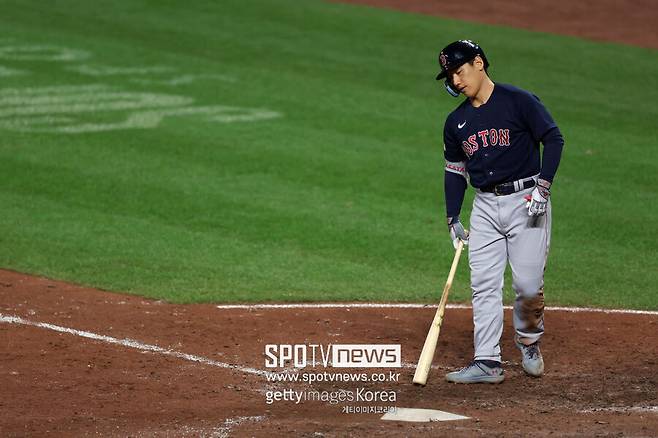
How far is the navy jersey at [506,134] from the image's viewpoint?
7016 mm

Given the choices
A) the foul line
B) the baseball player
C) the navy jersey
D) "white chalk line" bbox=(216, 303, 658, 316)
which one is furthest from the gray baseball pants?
"white chalk line" bbox=(216, 303, 658, 316)

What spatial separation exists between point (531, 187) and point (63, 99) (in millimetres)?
9176

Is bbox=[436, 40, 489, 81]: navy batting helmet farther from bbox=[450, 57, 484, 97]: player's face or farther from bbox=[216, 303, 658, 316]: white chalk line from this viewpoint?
bbox=[216, 303, 658, 316]: white chalk line

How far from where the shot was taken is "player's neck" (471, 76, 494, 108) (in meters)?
7.14

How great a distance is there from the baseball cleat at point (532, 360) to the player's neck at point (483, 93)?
1.46 m

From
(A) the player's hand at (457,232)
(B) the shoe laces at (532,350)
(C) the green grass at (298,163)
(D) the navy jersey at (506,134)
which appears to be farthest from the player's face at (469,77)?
(C) the green grass at (298,163)

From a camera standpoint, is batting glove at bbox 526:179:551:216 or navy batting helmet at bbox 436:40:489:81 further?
navy batting helmet at bbox 436:40:489:81

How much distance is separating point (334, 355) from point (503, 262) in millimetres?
1210

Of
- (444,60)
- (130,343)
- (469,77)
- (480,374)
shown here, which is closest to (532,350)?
(480,374)

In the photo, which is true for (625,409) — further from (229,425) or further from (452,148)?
(229,425)

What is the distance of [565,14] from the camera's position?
20.1 metres

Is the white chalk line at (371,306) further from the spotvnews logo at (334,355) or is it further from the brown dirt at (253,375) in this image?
the spotvnews logo at (334,355)

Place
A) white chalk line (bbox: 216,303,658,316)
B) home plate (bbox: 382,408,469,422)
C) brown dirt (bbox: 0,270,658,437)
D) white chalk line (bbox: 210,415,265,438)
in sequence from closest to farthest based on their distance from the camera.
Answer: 1. white chalk line (bbox: 210,415,265,438)
2. brown dirt (bbox: 0,270,658,437)
3. home plate (bbox: 382,408,469,422)
4. white chalk line (bbox: 216,303,658,316)

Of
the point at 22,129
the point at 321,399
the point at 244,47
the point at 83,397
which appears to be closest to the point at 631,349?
the point at 321,399
